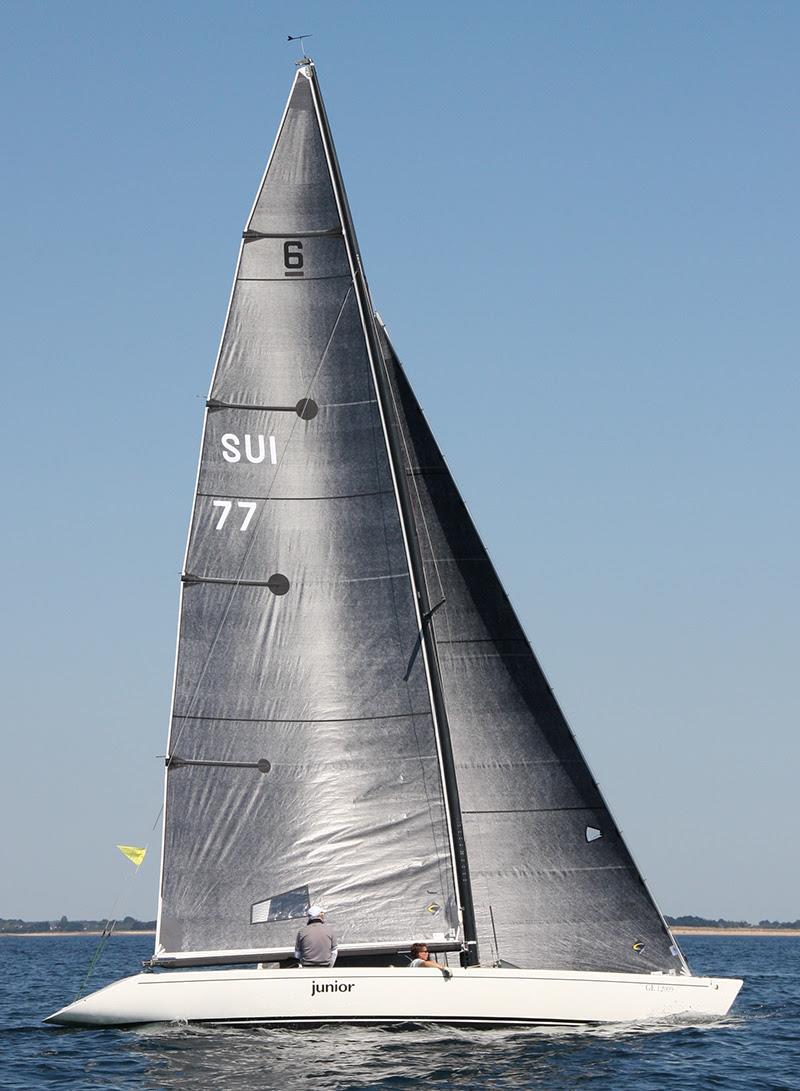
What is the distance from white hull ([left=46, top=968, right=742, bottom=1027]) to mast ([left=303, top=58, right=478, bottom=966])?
62.0 inches

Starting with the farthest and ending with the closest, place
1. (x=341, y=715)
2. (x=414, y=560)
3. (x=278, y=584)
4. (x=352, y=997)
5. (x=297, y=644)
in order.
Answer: (x=414, y=560) < (x=278, y=584) < (x=297, y=644) < (x=341, y=715) < (x=352, y=997)

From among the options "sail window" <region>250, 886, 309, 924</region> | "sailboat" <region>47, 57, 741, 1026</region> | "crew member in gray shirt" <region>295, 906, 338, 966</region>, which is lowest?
"crew member in gray shirt" <region>295, 906, 338, 966</region>

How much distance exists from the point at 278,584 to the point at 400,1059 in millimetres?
6889

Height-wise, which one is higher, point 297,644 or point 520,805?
point 297,644

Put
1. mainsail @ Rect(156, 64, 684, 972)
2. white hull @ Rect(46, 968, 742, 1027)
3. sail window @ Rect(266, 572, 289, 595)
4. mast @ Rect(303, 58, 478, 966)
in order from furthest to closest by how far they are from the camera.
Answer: sail window @ Rect(266, 572, 289, 595), mast @ Rect(303, 58, 478, 966), mainsail @ Rect(156, 64, 684, 972), white hull @ Rect(46, 968, 742, 1027)

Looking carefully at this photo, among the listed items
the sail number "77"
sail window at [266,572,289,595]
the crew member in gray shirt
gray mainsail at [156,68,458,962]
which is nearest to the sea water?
the crew member in gray shirt

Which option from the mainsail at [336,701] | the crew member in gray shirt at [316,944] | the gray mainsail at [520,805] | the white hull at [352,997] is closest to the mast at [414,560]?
the mainsail at [336,701]

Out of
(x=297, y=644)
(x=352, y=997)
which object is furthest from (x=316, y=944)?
(x=297, y=644)

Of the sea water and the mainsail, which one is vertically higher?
A: the mainsail

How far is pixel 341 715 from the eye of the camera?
22.1 m

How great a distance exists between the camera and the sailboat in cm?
2162

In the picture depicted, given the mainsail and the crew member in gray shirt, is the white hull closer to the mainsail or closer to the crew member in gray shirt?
the crew member in gray shirt

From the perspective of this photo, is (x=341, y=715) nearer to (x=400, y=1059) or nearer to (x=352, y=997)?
(x=352, y=997)

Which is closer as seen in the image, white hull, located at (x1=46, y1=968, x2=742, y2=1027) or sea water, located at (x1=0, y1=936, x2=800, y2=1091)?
sea water, located at (x1=0, y1=936, x2=800, y2=1091)
